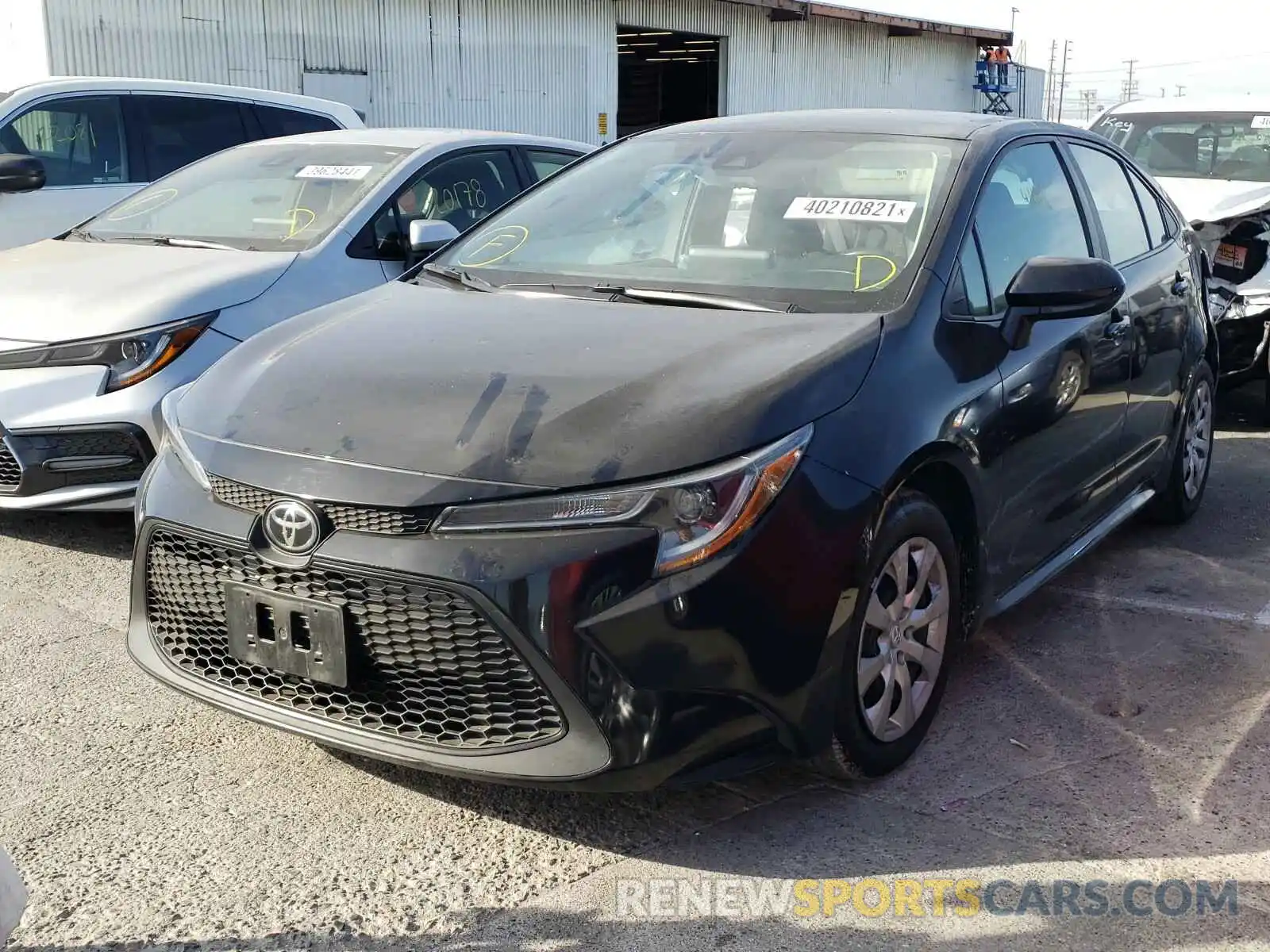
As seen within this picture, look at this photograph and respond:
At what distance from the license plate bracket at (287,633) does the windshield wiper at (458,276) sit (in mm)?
1337

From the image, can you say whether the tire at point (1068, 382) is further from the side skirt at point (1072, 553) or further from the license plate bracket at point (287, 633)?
the license plate bracket at point (287, 633)

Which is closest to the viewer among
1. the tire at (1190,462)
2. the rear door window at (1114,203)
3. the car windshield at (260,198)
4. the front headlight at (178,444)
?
the front headlight at (178,444)

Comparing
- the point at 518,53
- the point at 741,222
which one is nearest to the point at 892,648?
the point at 741,222

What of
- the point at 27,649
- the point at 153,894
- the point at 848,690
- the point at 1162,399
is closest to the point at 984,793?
the point at 848,690

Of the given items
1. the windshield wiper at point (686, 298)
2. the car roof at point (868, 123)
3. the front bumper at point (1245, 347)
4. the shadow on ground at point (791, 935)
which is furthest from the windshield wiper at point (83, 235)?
the front bumper at point (1245, 347)

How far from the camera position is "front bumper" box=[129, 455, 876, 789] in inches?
101

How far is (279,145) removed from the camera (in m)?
6.21

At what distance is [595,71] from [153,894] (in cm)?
2232

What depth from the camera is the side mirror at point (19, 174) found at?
21.7 feet

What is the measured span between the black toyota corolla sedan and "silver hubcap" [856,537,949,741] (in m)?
0.01

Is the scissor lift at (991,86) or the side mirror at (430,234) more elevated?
the scissor lift at (991,86)

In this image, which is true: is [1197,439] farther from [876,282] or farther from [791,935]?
[791,935]

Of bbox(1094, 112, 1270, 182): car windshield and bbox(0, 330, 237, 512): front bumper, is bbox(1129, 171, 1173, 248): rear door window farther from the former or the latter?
bbox(1094, 112, 1270, 182): car windshield

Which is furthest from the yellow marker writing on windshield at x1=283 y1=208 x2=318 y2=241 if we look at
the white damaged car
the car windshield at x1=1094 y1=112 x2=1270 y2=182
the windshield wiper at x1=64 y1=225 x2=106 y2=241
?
the car windshield at x1=1094 y1=112 x2=1270 y2=182
